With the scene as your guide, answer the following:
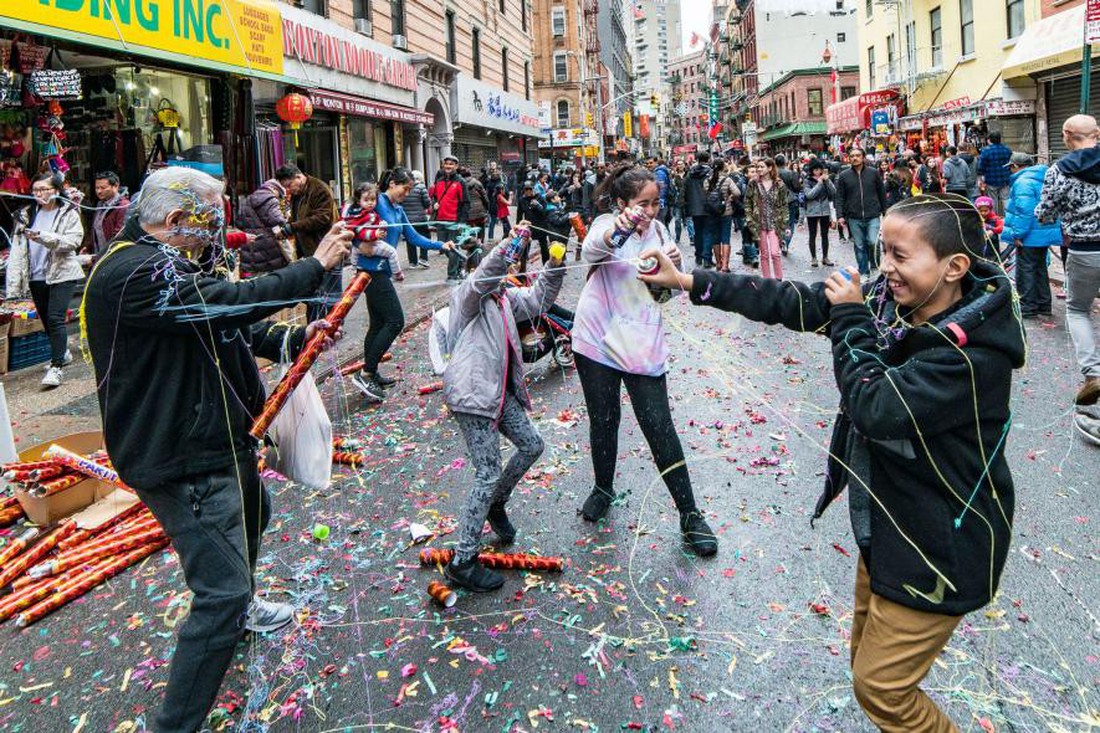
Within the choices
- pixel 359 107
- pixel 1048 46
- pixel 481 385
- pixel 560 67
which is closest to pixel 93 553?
pixel 481 385

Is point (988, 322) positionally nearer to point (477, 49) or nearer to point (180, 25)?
point (180, 25)

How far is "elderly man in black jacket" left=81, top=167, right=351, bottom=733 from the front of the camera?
2.56m

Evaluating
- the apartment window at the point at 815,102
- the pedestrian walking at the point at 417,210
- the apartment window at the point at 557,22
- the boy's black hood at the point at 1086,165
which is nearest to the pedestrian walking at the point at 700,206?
the pedestrian walking at the point at 417,210

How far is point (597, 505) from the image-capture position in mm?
4539

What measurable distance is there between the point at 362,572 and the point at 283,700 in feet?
3.45

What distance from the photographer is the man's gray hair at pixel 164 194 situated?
269 cm

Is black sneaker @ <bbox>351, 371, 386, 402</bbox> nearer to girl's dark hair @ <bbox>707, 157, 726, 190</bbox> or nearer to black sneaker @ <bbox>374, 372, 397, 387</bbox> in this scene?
black sneaker @ <bbox>374, 372, 397, 387</bbox>

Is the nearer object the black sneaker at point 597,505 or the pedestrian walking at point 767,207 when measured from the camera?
the black sneaker at point 597,505

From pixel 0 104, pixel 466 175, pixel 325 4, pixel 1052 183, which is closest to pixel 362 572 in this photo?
pixel 1052 183

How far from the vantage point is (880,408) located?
2066mm

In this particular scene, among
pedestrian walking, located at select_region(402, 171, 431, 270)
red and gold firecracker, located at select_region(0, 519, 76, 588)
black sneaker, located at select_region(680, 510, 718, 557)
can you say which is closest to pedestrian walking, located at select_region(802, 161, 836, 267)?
pedestrian walking, located at select_region(402, 171, 431, 270)

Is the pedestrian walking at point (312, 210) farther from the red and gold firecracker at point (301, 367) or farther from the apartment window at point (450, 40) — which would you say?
the apartment window at point (450, 40)

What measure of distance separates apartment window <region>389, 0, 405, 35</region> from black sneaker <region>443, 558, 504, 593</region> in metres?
20.6

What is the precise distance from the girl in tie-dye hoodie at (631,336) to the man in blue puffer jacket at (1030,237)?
564 cm
